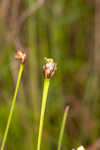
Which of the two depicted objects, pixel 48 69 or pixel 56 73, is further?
pixel 56 73

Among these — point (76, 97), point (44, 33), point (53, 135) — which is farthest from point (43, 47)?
point (53, 135)

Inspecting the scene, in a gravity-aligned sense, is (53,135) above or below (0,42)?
below

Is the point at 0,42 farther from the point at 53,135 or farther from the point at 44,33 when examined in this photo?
the point at 53,135

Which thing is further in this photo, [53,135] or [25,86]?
[25,86]

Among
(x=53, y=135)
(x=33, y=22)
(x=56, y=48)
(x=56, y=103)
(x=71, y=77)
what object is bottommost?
(x=53, y=135)

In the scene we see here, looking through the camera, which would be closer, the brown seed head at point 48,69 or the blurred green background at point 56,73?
the brown seed head at point 48,69

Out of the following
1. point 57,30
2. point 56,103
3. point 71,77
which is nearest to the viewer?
point 56,103

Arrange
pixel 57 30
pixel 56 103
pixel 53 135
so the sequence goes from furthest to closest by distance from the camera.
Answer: pixel 57 30
pixel 56 103
pixel 53 135

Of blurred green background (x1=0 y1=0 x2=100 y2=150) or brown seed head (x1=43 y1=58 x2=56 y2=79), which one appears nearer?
brown seed head (x1=43 y1=58 x2=56 y2=79)
